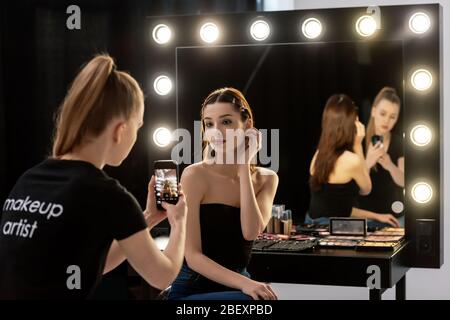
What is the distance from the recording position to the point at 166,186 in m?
1.35

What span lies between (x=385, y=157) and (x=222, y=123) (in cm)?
58

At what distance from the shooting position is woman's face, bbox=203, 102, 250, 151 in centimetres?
152

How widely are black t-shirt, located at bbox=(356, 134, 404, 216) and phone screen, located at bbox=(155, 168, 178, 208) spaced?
71 centimetres

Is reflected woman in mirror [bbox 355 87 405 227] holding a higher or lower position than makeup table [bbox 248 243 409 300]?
higher

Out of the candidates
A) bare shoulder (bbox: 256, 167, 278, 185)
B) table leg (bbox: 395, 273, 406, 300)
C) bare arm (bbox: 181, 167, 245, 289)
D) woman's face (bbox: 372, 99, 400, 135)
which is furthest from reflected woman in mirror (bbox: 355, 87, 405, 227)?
bare arm (bbox: 181, 167, 245, 289)

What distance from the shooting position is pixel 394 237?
6.21ft

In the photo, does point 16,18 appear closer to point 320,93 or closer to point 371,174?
point 320,93

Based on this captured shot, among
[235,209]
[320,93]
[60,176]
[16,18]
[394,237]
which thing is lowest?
[394,237]

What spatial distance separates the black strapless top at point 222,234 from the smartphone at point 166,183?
4.8 inches

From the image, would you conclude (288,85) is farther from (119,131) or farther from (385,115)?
(119,131)

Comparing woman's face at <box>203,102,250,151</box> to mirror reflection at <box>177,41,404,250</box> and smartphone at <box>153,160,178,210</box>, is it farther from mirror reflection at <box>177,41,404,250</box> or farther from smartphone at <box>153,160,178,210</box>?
mirror reflection at <box>177,41,404,250</box>

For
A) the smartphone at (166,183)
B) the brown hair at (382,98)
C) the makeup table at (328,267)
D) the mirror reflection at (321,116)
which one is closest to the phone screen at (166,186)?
the smartphone at (166,183)

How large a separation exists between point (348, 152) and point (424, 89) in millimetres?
247

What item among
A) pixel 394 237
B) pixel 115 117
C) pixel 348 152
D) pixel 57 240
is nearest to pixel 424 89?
pixel 348 152
